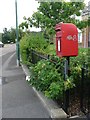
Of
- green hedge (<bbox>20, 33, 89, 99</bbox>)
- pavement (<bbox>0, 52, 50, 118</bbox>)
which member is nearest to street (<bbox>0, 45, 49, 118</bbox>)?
pavement (<bbox>0, 52, 50, 118</bbox>)

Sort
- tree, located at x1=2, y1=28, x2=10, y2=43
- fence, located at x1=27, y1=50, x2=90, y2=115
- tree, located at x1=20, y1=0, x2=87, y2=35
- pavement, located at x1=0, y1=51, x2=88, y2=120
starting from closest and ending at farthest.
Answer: fence, located at x1=27, y1=50, x2=90, y2=115
pavement, located at x1=0, y1=51, x2=88, y2=120
tree, located at x1=20, y1=0, x2=87, y2=35
tree, located at x1=2, y1=28, x2=10, y2=43

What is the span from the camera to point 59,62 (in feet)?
17.4

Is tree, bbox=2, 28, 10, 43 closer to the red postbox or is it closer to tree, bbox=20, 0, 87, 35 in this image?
tree, bbox=20, 0, 87, 35

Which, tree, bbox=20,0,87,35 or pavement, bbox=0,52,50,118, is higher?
tree, bbox=20,0,87,35

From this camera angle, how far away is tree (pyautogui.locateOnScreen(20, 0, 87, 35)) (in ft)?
56.5

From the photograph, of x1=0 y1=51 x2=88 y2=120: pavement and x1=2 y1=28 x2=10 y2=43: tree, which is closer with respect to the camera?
x1=0 y1=51 x2=88 y2=120: pavement

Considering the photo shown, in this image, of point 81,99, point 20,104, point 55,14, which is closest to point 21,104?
point 20,104

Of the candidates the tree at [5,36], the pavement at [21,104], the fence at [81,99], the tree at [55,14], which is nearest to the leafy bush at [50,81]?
the fence at [81,99]

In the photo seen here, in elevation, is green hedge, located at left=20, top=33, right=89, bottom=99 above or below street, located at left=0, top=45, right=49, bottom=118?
above

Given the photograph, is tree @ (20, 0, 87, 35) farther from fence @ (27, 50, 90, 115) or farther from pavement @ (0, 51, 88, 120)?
fence @ (27, 50, 90, 115)

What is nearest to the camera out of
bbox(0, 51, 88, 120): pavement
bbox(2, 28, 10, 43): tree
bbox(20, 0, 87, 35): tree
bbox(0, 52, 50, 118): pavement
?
bbox(0, 51, 88, 120): pavement

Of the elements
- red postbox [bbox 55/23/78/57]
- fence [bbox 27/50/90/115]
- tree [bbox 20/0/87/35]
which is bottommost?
fence [bbox 27/50/90/115]

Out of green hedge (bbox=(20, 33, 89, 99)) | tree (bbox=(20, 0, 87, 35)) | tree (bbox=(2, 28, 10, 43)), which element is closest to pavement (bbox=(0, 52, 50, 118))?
green hedge (bbox=(20, 33, 89, 99))

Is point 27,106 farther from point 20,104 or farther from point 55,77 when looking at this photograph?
point 55,77
